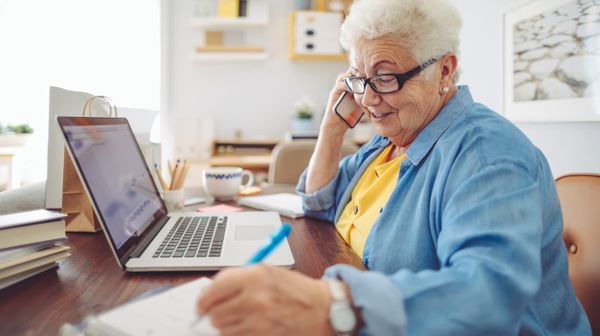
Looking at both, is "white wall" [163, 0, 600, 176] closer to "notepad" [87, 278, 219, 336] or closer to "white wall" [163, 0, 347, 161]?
"white wall" [163, 0, 347, 161]

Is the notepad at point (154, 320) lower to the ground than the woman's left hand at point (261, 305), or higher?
lower

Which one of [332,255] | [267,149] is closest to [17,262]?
[332,255]

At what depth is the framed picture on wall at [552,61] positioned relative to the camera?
120 centimetres

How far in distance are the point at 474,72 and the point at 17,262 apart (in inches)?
77.4

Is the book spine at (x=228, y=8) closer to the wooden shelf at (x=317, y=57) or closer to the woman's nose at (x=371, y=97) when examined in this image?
the wooden shelf at (x=317, y=57)

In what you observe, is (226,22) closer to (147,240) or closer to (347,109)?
(347,109)

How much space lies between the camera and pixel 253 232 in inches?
37.9

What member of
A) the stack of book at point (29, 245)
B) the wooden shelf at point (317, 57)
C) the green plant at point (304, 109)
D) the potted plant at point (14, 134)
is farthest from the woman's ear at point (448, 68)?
the wooden shelf at point (317, 57)

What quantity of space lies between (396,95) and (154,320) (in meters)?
0.67

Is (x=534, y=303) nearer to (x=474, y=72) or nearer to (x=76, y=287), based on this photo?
(x=76, y=287)

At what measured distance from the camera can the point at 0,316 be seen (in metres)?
0.57

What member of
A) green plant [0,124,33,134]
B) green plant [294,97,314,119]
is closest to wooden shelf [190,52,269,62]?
green plant [294,97,314,119]

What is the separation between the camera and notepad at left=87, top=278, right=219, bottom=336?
0.49 meters

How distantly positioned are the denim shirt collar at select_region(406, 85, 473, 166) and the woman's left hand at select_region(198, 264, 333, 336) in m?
0.47
